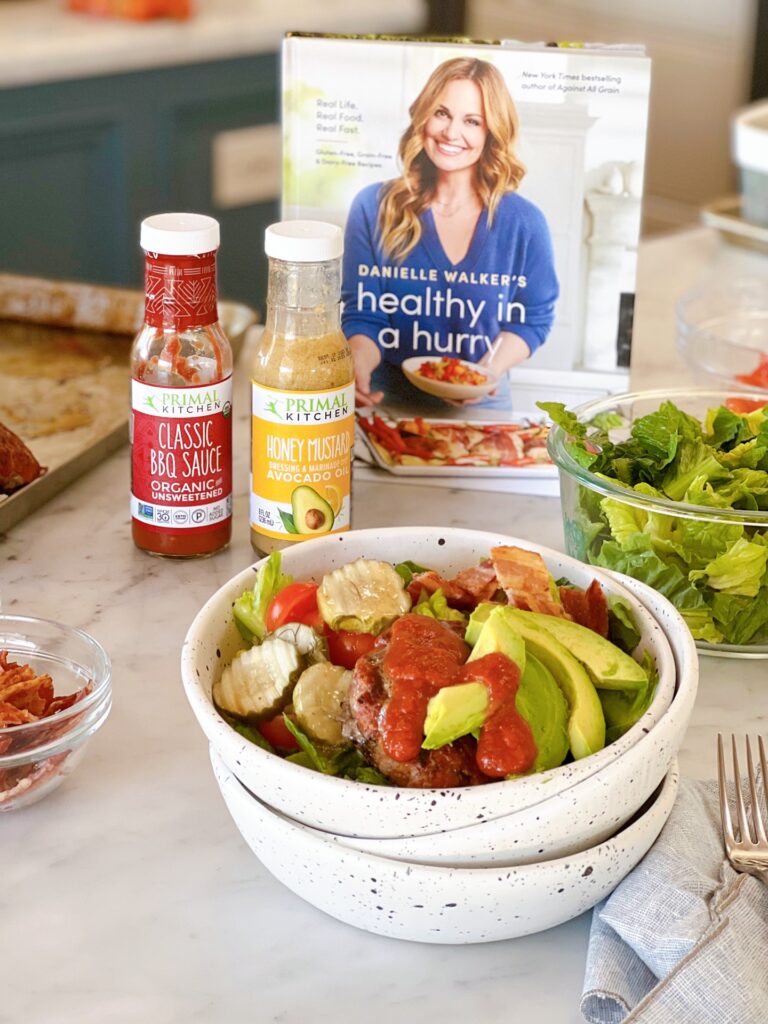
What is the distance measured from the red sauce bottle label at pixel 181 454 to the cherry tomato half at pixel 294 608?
29 centimetres

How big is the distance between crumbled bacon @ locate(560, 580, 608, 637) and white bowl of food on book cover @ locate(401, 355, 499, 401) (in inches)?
18.4

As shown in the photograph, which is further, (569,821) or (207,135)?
(207,135)

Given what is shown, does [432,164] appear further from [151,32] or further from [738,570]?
[151,32]

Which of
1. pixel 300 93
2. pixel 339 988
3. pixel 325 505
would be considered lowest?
pixel 339 988

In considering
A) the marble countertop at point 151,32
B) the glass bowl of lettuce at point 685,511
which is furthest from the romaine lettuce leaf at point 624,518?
the marble countertop at point 151,32

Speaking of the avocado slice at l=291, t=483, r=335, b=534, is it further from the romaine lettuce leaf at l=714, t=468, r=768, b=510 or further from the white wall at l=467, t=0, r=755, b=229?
the white wall at l=467, t=0, r=755, b=229

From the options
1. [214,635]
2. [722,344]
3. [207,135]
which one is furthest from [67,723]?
[207,135]

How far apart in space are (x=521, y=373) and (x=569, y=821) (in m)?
0.66

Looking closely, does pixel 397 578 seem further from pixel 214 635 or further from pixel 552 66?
pixel 552 66

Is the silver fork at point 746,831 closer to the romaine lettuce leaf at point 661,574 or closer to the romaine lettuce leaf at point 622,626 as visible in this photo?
the romaine lettuce leaf at point 622,626

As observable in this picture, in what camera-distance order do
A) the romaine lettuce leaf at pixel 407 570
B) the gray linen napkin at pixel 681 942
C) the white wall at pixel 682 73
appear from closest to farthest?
the gray linen napkin at pixel 681 942 → the romaine lettuce leaf at pixel 407 570 → the white wall at pixel 682 73

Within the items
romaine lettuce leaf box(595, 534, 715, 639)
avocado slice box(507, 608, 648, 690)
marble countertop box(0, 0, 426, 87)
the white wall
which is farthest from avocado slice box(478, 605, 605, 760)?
the white wall

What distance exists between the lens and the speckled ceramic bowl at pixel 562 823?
71 centimetres

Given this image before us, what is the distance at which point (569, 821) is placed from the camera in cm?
72
